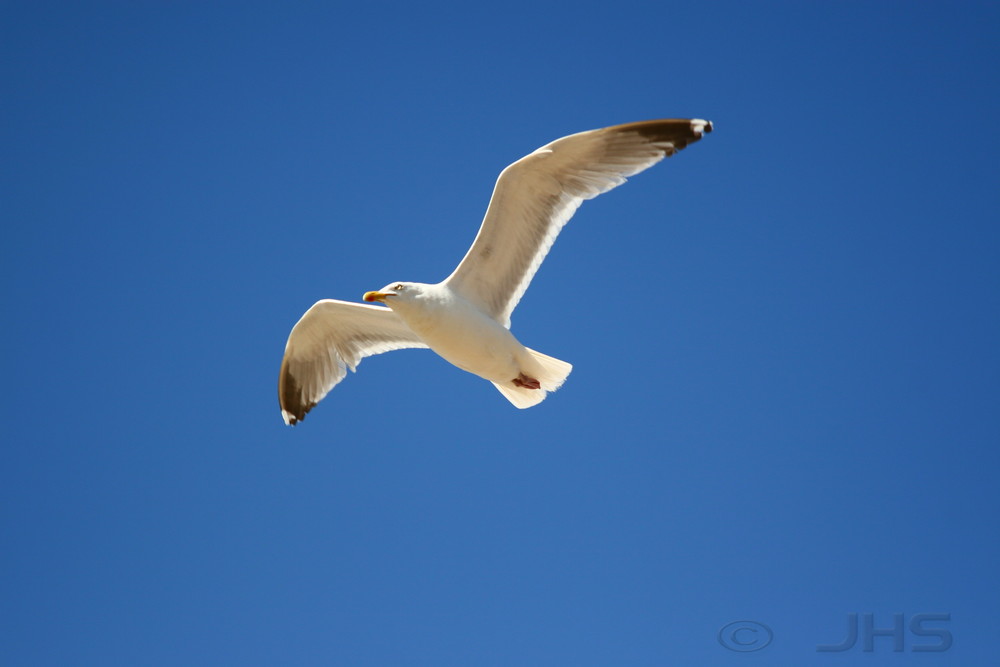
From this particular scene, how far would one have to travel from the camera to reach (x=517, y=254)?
21.8 feet

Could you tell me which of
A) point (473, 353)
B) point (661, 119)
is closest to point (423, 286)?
point (473, 353)

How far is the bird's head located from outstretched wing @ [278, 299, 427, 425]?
1095 mm

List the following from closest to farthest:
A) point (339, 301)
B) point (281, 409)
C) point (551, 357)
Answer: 1. point (551, 357)
2. point (339, 301)
3. point (281, 409)

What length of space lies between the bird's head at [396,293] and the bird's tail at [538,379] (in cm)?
90

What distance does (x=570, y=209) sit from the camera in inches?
252

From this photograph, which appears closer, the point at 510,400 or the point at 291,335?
the point at 510,400

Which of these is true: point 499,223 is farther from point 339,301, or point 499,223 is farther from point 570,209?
point 339,301

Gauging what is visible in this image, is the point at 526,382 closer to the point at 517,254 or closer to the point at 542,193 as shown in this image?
the point at 517,254

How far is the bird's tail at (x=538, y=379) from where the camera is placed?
6570 mm

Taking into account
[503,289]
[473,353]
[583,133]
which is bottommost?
[473,353]

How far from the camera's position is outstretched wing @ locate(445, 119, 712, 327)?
6.10 metres

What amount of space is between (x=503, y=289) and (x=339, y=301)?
1489 millimetres

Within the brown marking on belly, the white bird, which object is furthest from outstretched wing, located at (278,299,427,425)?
the brown marking on belly

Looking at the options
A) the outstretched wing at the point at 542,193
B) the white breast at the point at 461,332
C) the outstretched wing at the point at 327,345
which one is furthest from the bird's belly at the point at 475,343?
the outstretched wing at the point at 327,345
